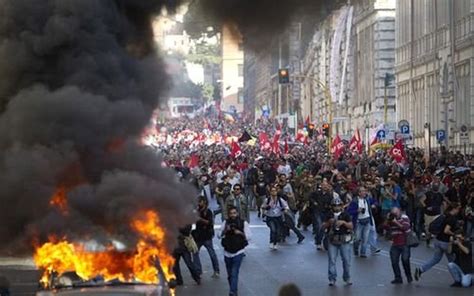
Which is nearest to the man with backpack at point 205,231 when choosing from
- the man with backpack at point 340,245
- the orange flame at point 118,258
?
the man with backpack at point 340,245

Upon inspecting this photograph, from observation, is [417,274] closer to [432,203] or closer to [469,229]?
[469,229]

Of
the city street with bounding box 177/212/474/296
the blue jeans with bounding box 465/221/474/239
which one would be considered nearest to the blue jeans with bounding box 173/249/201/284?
the city street with bounding box 177/212/474/296

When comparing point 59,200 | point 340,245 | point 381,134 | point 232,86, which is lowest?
point 340,245

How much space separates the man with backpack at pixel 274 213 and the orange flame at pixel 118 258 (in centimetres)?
1269

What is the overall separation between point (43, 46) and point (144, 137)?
1957 millimetres

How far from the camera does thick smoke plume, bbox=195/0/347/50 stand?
22875 millimetres

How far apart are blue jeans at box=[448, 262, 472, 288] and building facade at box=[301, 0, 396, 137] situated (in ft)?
148

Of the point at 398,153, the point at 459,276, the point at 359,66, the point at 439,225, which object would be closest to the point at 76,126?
the point at 439,225

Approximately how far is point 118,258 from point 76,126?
2.65 metres

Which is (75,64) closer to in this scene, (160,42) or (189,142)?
(160,42)

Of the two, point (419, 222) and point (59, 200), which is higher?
point (59, 200)

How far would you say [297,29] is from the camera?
989 inches

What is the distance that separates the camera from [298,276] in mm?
25703

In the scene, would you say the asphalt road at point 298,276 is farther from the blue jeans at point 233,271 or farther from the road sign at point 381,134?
the road sign at point 381,134
